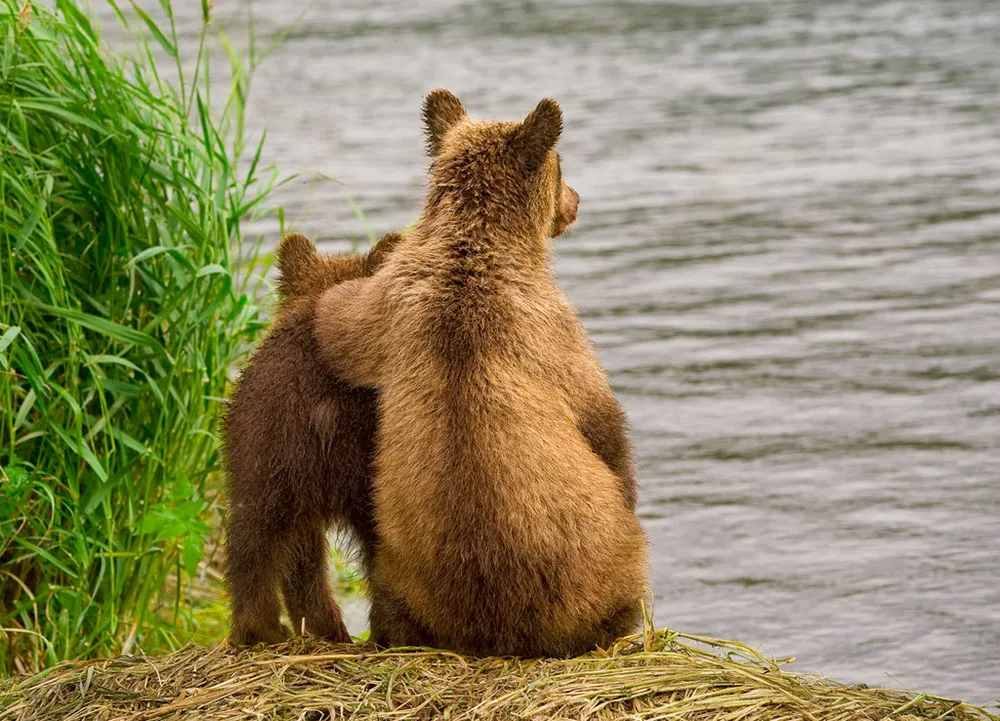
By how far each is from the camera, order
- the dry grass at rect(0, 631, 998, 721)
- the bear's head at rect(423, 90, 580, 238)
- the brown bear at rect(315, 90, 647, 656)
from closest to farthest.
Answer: the dry grass at rect(0, 631, 998, 721) → the brown bear at rect(315, 90, 647, 656) → the bear's head at rect(423, 90, 580, 238)

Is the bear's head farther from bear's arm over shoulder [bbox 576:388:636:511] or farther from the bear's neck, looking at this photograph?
bear's arm over shoulder [bbox 576:388:636:511]

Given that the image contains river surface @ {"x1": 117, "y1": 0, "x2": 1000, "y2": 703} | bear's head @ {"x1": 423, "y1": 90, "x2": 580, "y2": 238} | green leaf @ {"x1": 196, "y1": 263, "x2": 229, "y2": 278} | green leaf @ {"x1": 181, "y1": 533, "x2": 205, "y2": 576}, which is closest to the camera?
bear's head @ {"x1": 423, "y1": 90, "x2": 580, "y2": 238}

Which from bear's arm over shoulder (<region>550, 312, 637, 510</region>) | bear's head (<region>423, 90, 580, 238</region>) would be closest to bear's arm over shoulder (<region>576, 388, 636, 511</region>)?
bear's arm over shoulder (<region>550, 312, 637, 510</region>)

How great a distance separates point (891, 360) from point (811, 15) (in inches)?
505

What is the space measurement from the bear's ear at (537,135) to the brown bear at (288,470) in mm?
791

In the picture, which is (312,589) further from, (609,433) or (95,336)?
(95,336)

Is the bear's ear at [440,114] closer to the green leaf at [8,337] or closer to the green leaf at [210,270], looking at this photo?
the green leaf at [210,270]

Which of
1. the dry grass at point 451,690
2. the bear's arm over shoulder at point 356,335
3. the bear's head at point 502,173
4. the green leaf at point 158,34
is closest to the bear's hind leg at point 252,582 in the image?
the dry grass at point 451,690

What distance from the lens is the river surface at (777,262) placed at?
6.73m

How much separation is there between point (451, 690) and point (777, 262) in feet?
25.6

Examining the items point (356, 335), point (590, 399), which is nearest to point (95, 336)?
point (356, 335)

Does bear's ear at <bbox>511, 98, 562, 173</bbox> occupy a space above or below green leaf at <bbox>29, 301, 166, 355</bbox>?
above

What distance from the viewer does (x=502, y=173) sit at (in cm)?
440

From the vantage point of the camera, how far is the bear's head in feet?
14.3
